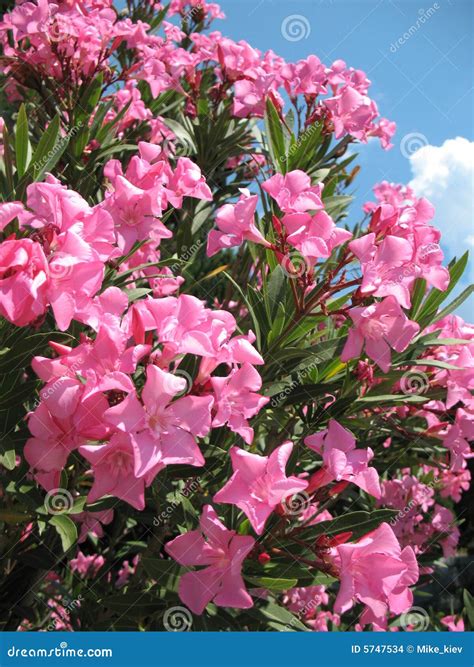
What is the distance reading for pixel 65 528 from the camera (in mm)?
1145

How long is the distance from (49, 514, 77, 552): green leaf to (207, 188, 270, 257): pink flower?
0.60 meters

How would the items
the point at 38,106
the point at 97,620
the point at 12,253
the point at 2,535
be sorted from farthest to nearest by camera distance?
the point at 38,106 < the point at 97,620 < the point at 2,535 < the point at 12,253

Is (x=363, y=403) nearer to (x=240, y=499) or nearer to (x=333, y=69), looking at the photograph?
(x=240, y=499)

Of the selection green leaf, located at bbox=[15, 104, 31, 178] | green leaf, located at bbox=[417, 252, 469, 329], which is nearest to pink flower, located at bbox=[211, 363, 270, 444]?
green leaf, located at bbox=[417, 252, 469, 329]

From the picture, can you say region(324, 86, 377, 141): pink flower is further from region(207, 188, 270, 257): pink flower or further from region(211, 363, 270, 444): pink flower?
region(211, 363, 270, 444): pink flower

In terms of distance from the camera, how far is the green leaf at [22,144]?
143cm

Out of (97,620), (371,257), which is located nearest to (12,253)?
(371,257)

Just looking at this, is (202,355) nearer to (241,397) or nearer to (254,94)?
(241,397)

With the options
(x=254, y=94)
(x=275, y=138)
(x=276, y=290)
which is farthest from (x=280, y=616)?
(x=254, y=94)

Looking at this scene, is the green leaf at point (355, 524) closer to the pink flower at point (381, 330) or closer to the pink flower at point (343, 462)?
the pink flower at point (343, 462)

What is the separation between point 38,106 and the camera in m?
2.05

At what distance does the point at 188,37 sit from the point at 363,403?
2.24 m

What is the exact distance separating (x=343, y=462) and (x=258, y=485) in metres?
0.18

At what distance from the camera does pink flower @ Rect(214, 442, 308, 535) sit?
3.11 feet
